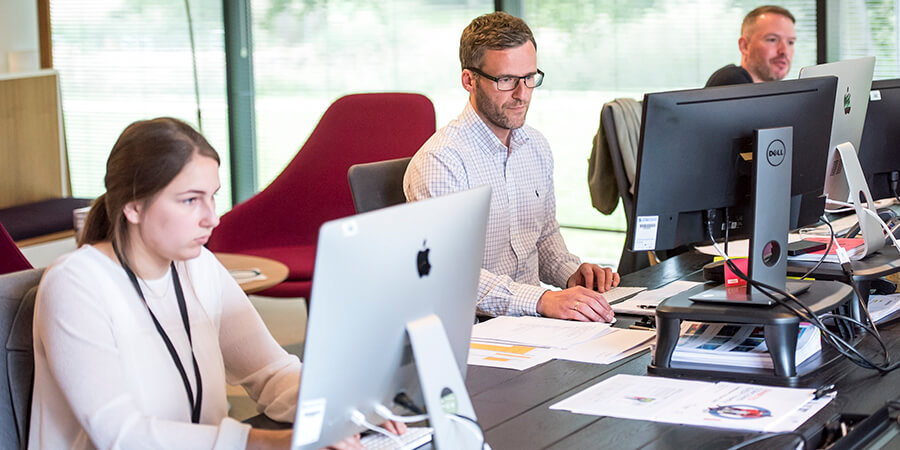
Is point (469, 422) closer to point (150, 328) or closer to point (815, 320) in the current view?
point (150, 328)

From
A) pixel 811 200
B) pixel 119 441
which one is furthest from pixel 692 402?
pixel 119 441

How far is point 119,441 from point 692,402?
2.77 feet

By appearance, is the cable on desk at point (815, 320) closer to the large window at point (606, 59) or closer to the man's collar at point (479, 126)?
the man's collar at point (479, 126)

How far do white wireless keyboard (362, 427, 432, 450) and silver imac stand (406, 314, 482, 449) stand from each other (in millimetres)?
138

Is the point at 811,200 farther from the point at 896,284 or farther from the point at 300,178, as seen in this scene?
the point at 300,178

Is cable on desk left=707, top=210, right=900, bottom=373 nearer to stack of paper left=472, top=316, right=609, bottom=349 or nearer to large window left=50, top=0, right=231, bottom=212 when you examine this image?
stack of paper left=472, top=316, right=609, bottom=349

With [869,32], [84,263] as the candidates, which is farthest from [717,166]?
[869,32]

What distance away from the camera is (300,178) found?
454 centimetres

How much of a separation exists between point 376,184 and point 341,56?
3.66 m

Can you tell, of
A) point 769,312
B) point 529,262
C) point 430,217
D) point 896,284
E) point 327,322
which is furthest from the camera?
point 529,262

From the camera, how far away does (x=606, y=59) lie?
5.22 metres

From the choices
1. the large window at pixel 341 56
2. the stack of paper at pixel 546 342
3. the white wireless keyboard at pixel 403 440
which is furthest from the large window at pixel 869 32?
the white wireless keyboard at pixel 403 440

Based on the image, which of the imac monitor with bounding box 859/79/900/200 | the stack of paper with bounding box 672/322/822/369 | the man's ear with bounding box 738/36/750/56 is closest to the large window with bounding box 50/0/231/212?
the man's ear with bounding box 738/36/750/56

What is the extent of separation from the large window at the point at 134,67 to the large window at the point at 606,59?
6.92ft
